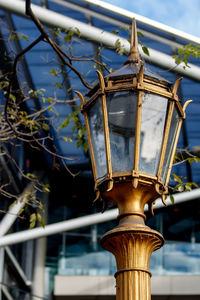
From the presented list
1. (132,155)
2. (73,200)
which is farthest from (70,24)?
(73,200)

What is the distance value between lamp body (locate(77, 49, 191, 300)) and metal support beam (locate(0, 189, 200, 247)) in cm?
1362

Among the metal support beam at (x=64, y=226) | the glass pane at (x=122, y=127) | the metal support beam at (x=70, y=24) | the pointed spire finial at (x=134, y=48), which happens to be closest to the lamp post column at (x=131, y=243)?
the glass pane at (x=122, y=127)

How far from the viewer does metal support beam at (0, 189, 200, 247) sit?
55.1 feet

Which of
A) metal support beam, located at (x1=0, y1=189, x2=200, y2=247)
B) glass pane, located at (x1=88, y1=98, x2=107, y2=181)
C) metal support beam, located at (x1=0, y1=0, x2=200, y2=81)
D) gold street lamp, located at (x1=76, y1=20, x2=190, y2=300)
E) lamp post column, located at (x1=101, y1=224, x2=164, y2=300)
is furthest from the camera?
metal support beam, located at (x1=0, y1=189, x2=200, y2=247)

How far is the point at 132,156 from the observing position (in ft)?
10.5

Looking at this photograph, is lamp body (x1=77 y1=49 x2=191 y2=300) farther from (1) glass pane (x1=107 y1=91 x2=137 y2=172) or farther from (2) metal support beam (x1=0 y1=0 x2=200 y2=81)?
(2) metal support beam (x1=0 y1=0 x2=200 y2=81)

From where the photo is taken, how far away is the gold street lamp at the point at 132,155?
3125 millimetres

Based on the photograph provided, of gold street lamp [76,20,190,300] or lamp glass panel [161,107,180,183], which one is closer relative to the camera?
gold street lamp [76,20,190,300]

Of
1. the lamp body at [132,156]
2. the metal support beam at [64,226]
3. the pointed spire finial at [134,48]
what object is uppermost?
the metal support beam at [64,226]

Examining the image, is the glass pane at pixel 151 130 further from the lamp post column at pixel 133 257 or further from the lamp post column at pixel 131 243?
the lamp post column at pixel 133 257

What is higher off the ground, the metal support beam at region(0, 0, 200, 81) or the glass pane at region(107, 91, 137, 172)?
the metal support beam at region(0, 0, 200, 81)

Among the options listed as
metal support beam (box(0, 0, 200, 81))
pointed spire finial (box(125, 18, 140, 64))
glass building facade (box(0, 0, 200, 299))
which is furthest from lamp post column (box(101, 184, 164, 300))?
glass building facade (box(0, 0, 200, 299))

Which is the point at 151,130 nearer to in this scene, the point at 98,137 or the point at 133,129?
the point at 133,129

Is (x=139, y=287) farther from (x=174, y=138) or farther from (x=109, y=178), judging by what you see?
(x=174, y=138)
